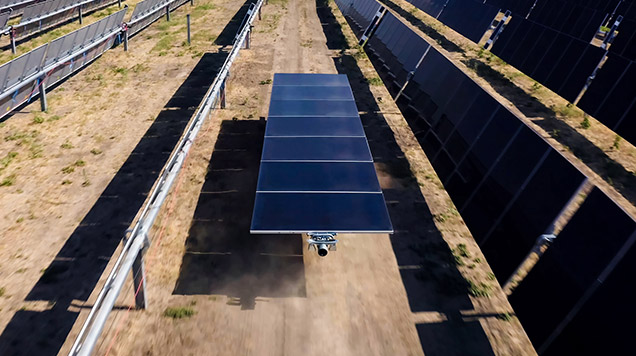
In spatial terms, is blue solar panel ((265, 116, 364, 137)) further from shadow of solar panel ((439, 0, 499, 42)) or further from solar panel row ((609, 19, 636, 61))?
shadow of solar panel ((439, 0, 499, 42))

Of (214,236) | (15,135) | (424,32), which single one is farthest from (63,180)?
(424,32)

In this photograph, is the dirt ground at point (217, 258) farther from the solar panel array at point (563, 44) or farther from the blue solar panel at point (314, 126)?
the solar panel array at point (563, 44)

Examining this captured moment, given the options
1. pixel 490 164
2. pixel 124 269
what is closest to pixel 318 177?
pixel 490 164

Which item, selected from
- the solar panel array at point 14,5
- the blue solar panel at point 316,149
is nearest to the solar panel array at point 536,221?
the blue solar panel at point 316,149

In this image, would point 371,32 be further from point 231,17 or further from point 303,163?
point 303,163

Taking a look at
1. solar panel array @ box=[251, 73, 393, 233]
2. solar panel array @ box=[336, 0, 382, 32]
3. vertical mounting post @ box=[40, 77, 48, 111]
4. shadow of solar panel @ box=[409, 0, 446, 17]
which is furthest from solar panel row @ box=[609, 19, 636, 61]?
vertical mounting post @ box=[40, 77, 48, 111]

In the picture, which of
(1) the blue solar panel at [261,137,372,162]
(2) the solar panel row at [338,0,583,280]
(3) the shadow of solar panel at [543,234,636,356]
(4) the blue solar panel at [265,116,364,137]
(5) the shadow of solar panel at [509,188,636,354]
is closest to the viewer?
(3) the shadow of solar panel at [543,234,636,356]
